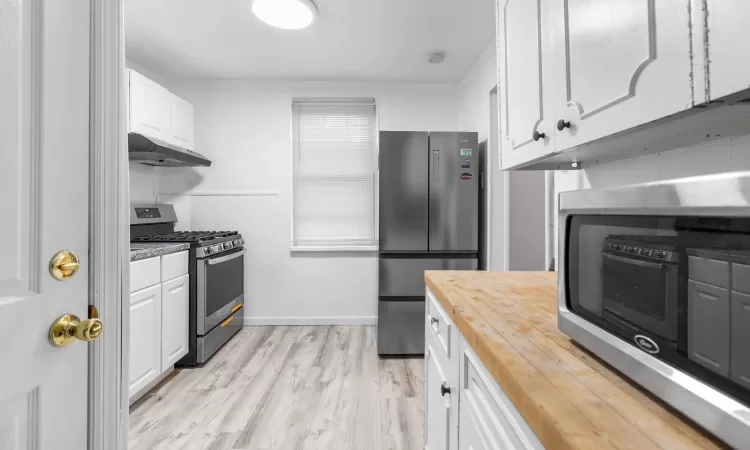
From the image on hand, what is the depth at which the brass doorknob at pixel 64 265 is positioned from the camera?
0.72m

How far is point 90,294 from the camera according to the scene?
0.82 m

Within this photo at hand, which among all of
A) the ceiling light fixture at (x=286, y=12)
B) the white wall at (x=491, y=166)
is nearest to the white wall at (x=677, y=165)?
the white wall at (x=491, y=166)

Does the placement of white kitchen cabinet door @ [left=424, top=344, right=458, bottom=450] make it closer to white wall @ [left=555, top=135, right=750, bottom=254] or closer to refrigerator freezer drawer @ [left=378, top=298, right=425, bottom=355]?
white wall @ [left=555, top=135, right=750, bottom=254]

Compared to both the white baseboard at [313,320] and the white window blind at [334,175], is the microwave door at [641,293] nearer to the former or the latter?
the white window blind at [334,175]

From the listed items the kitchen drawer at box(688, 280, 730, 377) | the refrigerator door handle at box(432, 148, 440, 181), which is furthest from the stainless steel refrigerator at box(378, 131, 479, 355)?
the kitchen drawer at box(688, 280, 730, 377)

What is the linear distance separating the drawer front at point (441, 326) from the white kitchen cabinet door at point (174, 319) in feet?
5.78

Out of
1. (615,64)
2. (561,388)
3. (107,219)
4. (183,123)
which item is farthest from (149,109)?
(561,388)

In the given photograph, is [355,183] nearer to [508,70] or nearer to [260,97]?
[260,97]

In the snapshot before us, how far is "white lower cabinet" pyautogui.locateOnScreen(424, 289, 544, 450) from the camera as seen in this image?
0.63 m

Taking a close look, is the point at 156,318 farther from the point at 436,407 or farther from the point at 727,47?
the point at 727,47

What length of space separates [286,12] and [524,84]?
65.6 inches

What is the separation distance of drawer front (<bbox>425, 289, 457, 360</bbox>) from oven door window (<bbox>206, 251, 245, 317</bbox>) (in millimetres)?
1851

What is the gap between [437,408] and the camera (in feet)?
4.26

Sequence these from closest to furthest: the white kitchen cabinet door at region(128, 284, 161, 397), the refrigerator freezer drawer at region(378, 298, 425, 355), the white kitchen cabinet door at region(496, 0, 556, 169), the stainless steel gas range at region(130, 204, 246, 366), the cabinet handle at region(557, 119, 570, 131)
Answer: the cabinet handle at region(557, 119, 570, 131), the white kitchen cabinet door at region(496, 0, 556, 169), the white kitchen cabinet door at region(128, 284, 161, 397), the stainless steel gas range at region(130, 204, 246, 366), the refrigerator freezer drawer at region(378, 298, 425, 355)
